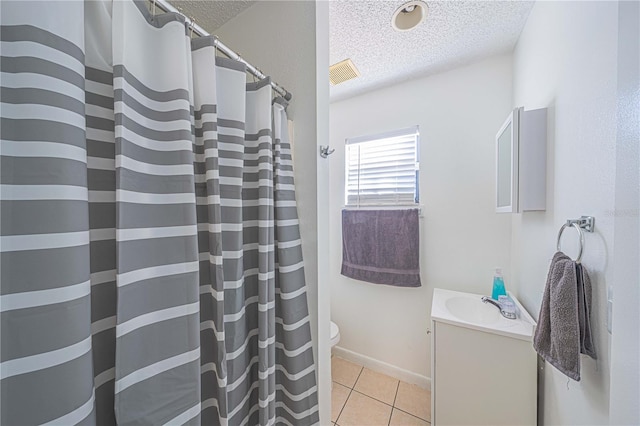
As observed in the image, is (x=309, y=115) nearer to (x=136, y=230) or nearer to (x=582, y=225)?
(x=136, y=230)

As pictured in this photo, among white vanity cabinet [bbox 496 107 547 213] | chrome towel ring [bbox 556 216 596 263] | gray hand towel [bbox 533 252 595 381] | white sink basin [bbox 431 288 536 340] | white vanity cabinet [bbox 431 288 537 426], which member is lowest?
white vanity cabinet [bbox 431 288 537 426]

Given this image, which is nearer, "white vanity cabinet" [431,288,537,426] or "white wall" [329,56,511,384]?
"white vanity cabinet" [431,288,537,426]

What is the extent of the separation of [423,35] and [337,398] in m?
2.50

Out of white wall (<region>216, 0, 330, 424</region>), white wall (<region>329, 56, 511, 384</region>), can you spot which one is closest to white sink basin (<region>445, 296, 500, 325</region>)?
white wall (<region>329, 56, 511, 384</region>)

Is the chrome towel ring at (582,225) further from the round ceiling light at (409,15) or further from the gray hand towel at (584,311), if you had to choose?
the round ceiling light at (409,15)

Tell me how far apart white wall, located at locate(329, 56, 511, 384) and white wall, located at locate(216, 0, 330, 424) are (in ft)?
3.66

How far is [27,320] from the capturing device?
332mm

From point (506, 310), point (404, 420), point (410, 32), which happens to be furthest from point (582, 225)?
point (404, 420)

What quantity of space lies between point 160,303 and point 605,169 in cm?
129

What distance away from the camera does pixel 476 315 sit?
1.49 m

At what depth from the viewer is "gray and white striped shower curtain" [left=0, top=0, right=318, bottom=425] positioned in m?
0.34

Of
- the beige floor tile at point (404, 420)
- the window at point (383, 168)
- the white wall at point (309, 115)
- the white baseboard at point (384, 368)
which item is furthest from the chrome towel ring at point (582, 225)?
the white baseboard at point (384, 368)

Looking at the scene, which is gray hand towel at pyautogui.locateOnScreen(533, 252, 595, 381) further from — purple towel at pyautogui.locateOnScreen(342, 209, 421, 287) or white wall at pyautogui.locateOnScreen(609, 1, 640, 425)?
purple towel at pyautogui.locateOnScreen(342, 209, 421, 287)

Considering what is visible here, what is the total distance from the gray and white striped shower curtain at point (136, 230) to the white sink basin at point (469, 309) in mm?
1134
